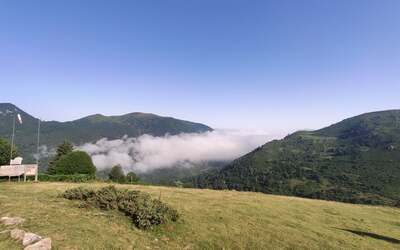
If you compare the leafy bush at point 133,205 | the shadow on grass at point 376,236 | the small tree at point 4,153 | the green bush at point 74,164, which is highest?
the small tree at point 4,153

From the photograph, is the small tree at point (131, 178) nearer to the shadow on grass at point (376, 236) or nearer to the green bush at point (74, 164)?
the green bush at point (74, 164)

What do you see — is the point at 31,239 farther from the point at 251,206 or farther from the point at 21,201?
the point at 251,206

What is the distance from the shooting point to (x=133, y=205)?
22391 mm

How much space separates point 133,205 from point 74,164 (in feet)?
221

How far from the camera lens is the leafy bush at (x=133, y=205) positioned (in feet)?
67.2

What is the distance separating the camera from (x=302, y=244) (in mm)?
20688

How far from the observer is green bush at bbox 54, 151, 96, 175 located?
82.1m

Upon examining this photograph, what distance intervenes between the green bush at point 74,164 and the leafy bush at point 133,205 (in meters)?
60.1

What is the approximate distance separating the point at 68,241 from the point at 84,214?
5.25m

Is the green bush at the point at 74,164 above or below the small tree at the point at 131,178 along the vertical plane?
above

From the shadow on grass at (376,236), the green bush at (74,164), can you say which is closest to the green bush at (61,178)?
the green bush at (74,164)

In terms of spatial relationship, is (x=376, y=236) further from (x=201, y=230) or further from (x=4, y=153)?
(x=4, y=153)

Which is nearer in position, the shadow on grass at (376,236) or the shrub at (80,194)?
the shrub at (80,194)

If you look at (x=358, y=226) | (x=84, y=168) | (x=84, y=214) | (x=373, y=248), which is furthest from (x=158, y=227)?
(x=84, y=168)
